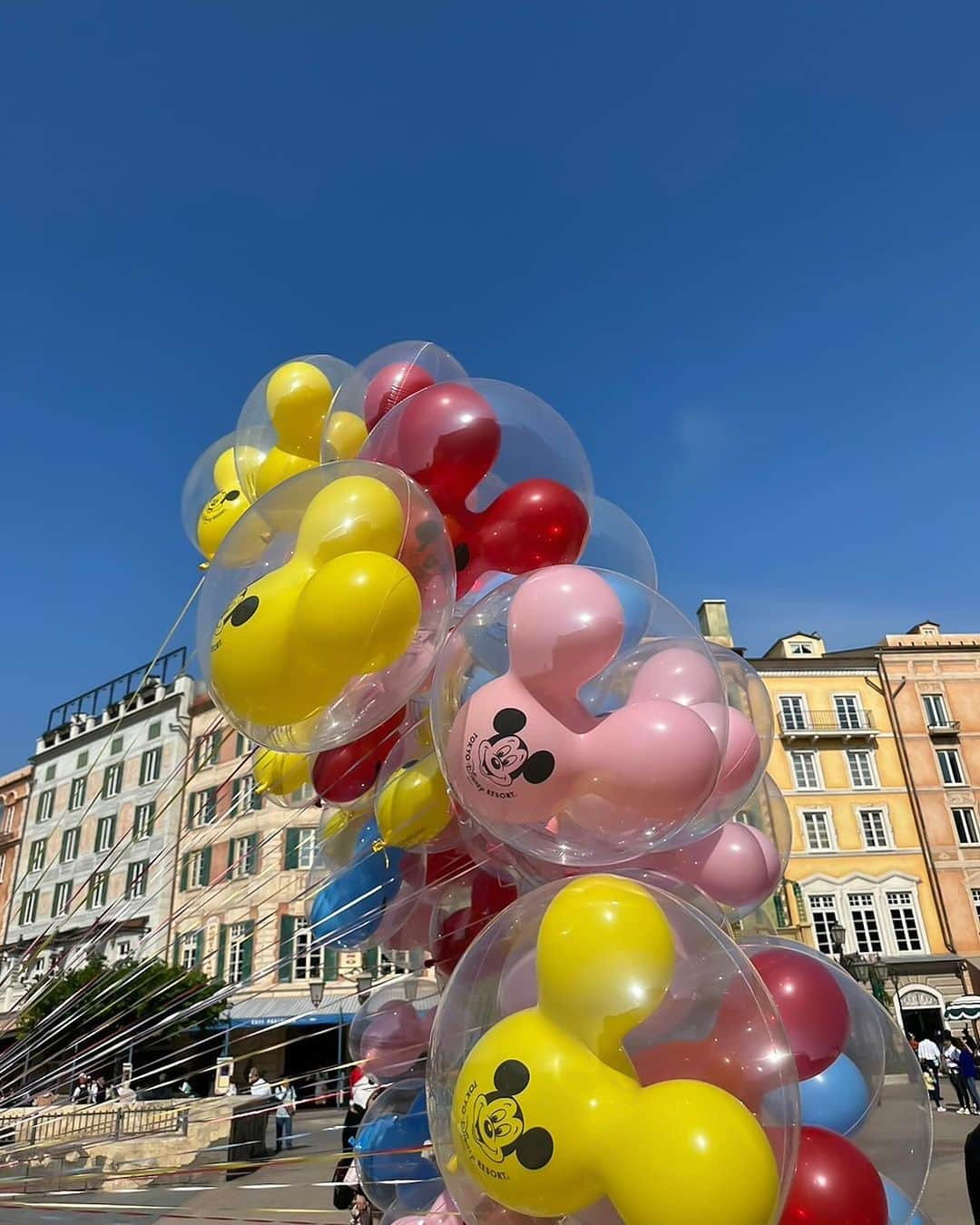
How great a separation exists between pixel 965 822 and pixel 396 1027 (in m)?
27.7

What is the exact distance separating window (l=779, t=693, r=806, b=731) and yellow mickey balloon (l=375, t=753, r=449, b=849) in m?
26.3

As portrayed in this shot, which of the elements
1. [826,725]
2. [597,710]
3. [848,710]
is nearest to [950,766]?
[848,710]

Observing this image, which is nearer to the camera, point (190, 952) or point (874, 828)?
point (190, 952)

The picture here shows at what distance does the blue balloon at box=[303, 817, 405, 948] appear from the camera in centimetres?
345

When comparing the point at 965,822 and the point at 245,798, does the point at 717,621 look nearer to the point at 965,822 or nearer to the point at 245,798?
the point at 965,822

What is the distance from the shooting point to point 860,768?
2734 cm

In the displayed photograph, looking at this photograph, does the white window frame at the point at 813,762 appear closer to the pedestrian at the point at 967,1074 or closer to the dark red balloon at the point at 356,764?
the pedestrian at the point at 967,1074

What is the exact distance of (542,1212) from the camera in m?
1.95

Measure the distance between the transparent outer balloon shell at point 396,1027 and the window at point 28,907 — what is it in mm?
31194

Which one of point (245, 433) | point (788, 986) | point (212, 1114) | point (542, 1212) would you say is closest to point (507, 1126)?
point (542, 1212)

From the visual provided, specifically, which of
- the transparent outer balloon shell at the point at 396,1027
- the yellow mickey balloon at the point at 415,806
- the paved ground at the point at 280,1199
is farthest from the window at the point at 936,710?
the yellow mickey balloon at the point at 415,806

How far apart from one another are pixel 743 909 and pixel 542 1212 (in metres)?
1.47

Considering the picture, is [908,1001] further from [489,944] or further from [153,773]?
[489,944]

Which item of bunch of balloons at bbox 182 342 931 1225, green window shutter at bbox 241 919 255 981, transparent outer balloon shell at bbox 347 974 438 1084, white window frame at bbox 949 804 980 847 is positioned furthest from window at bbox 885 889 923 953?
transparent outer balloon shell at bbox 347 974 438 1084
